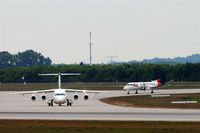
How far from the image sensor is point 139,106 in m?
91.7
